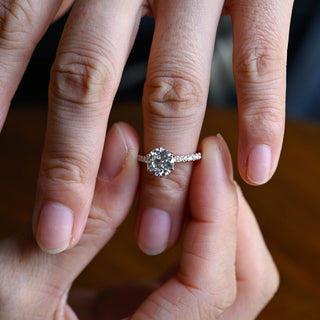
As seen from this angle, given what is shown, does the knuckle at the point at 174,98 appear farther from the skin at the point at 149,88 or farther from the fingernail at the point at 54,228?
the fingernail at the point at 54,228

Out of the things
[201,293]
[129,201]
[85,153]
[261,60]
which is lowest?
[201,293]

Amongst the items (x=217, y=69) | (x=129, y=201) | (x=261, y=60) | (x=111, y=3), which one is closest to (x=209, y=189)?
(x=129, y=201)

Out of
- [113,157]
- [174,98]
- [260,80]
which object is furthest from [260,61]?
[113,157]

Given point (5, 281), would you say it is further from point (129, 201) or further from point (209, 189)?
point (209, 189)

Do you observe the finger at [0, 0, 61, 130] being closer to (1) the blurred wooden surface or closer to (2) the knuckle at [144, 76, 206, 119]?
(2) the knuckle at [144, 76, 206, 119]

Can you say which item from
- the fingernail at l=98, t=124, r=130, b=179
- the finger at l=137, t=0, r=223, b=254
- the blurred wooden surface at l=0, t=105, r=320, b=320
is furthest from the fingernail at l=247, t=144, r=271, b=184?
the blurred wooden surface at l=0, t=105, r=320, b=320

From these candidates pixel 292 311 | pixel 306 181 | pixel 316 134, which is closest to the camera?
pixel 292 311

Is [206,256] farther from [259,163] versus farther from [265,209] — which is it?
[265,209]
